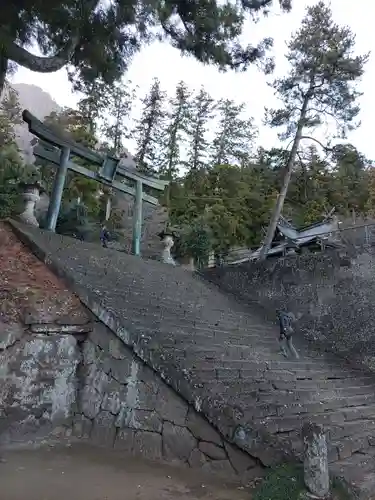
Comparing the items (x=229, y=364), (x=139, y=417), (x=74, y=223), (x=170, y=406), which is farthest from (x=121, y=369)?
(x=74, y=223)

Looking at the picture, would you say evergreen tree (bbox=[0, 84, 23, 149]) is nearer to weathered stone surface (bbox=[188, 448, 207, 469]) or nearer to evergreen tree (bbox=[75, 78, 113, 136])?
evergreen tree (bbox=[75, 78, 113, 136])

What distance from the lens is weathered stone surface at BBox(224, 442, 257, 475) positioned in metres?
4.17

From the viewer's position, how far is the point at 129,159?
3064 cm

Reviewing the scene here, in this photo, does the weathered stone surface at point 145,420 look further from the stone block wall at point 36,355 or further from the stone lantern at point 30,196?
the stone lantern at point 30,196

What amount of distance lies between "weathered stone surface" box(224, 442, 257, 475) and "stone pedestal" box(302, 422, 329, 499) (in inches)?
28.0

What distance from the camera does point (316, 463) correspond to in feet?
11.6

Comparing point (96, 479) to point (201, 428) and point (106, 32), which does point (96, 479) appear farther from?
point (106, 32)

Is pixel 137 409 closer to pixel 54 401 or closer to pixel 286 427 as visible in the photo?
pixel 54 401

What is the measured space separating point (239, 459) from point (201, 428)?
0.49 m

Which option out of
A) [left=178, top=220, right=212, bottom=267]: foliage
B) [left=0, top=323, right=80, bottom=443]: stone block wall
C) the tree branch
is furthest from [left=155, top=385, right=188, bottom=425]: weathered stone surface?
[left=178, top=220, right=212, bottom=267]: foliage

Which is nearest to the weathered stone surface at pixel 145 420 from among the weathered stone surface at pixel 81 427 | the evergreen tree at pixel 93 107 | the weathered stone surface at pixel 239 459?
the weathered stone surface at pixel 81 427

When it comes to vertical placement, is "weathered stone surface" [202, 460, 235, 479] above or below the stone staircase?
below

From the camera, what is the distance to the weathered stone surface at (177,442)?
14.8 feet

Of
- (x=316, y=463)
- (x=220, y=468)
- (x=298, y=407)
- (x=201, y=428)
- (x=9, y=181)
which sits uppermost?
(x=9, y=181)
